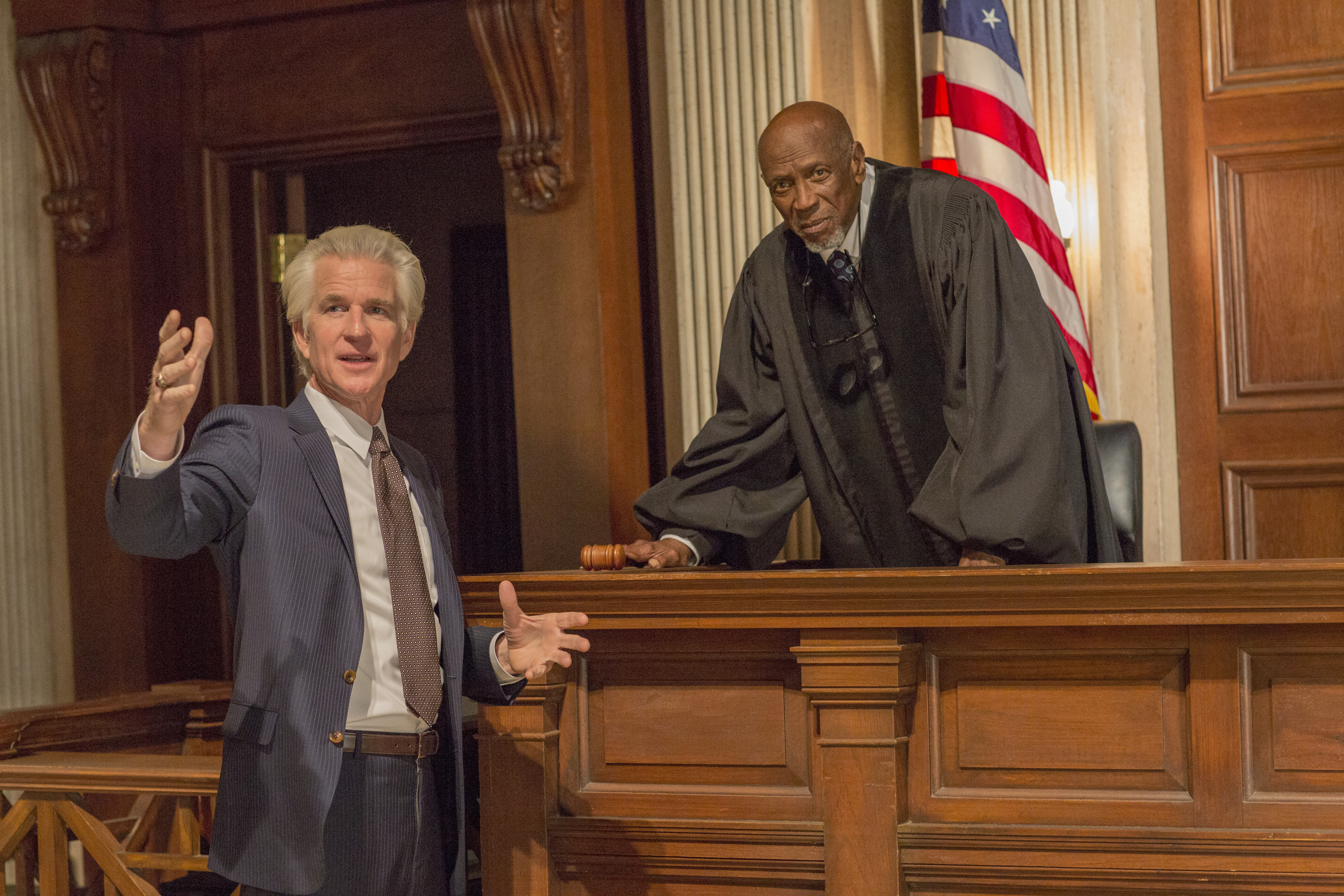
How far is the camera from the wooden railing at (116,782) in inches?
104

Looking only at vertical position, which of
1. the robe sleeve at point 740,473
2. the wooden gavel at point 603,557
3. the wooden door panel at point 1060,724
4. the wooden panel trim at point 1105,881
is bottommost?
the wooden panel trim at point 1105,881

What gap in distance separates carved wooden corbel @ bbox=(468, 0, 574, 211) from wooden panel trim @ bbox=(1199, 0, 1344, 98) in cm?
198

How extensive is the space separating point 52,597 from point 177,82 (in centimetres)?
181

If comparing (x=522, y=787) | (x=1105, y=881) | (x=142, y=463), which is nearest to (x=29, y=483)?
(x=522, y=787)

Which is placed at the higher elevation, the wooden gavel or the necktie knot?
the necktie knot

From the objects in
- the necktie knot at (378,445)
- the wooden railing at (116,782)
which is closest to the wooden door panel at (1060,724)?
the necktie knot at (378,445)

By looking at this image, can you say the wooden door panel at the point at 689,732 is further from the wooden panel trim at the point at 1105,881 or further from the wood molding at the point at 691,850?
the wooden panel trim at the point at 1105,881

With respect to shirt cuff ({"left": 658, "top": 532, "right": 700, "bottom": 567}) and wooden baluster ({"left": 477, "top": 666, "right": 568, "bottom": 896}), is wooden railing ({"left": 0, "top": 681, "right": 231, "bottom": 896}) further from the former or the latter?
shirt cuff ({"left": 658, "top": 532, "right": 700, "bottom": 567})

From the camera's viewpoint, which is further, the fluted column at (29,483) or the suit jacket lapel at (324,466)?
the fluted column at (29,483)

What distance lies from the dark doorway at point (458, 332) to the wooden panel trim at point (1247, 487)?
11.0 feet

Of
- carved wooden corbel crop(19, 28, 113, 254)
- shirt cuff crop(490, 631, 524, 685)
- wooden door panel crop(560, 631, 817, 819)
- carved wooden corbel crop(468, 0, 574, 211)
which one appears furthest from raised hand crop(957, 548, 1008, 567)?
carved wooden corbel crop(19, 28, 113, 254)

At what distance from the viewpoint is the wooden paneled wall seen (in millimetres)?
4332

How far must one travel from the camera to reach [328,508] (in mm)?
2043

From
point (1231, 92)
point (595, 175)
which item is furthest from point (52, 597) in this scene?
point (1231, 92)
